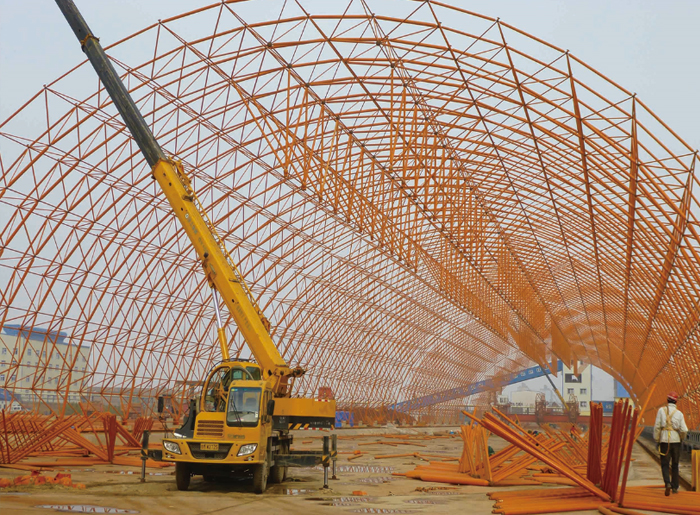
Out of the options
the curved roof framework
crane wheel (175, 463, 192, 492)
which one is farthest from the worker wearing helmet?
crane wheel (175, 463, 192, 492)

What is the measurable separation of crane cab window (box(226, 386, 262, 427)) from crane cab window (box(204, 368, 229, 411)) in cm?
38

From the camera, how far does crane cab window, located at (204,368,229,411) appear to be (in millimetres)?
14789

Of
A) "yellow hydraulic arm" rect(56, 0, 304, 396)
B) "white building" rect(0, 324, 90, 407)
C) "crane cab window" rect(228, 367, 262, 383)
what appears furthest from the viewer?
"white building" rect(0, 324, 90, 407)

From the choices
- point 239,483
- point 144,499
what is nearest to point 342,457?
point 239,483

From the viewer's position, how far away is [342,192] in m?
35.8

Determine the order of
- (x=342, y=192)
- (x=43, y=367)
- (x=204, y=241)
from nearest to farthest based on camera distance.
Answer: (x=204, y=241)
(x=43, y=367)
(x=342, y=192)

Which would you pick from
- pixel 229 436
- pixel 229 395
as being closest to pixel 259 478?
pixel 229 436

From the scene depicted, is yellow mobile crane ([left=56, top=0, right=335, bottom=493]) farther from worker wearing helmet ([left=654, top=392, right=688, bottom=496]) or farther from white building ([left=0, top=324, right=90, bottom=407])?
white building ([left=0, top=324, right=90, bottom=407])

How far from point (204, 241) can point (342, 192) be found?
19935mm

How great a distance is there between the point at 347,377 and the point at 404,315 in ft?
25.4

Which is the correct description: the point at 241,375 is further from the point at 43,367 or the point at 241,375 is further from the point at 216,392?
the point at 43,367

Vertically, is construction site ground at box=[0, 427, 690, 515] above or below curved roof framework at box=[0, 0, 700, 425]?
below

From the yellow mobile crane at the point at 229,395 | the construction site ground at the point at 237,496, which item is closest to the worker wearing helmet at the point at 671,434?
the construction site ground at the point at 237,496

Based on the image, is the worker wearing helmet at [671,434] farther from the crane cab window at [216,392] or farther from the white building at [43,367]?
the white building at [43,367]
